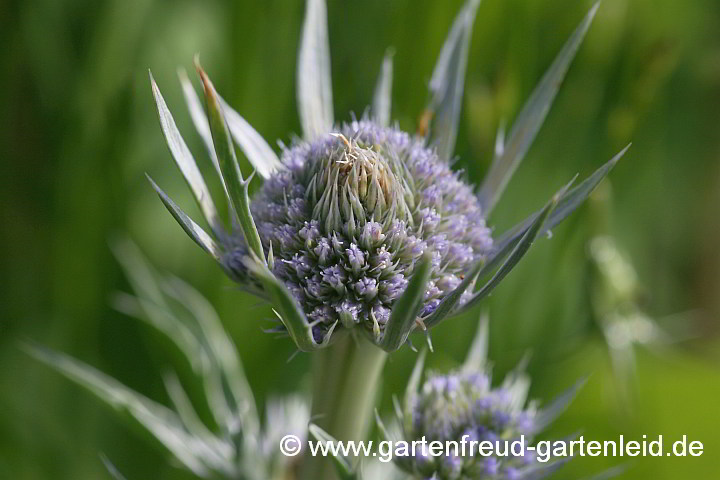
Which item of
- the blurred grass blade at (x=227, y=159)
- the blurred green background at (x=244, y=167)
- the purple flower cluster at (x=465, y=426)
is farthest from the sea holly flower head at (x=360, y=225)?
the blurred green background at (x=244, y=167)

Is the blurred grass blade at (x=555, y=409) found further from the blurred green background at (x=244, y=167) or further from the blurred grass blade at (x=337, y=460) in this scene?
the blurred green background at (x=244, y=167)

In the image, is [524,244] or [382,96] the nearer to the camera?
[524,244]

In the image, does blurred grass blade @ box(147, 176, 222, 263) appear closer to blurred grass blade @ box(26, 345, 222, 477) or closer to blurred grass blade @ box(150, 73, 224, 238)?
blurred grass blade @ box(150, 73, 224, 238)

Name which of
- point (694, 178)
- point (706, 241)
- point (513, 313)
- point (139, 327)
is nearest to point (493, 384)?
point (513, 313)

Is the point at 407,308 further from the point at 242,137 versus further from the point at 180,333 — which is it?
the point at 180,333

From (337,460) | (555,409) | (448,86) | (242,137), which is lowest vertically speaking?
(337,460)

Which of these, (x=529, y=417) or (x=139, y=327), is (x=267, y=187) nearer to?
(x=529, y=417)

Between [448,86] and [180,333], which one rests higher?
[448,86]

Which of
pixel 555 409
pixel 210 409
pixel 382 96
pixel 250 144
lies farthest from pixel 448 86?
pixel 210 409
